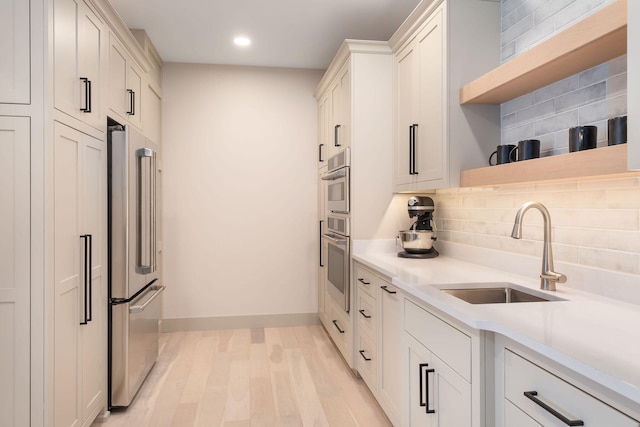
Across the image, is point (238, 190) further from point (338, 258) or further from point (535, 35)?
point (535, 35)

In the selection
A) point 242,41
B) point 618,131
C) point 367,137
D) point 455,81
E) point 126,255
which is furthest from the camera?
point 242,41

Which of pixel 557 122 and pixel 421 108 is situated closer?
pixel 557 122

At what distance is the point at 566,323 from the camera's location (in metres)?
1.25

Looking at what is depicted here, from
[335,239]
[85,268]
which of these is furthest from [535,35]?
[85,268]

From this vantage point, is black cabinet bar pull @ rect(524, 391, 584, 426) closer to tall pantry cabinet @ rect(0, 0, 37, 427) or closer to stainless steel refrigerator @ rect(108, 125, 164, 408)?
tall pantry cabinet @ rect(0, 0, 37, 427)

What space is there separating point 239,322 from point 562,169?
359cm

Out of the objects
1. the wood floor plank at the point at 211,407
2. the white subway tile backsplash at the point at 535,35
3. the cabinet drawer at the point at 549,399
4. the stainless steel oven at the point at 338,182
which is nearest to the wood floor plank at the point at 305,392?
the wood floor plank at the point at 211,407

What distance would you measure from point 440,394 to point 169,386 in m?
2.09

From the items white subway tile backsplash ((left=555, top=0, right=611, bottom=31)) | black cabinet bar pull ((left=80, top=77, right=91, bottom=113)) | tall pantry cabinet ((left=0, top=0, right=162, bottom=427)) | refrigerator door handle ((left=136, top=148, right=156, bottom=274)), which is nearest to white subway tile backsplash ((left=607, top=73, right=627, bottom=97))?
white subway tile backsplash ((left=555, top=0, right=611, bottom=31))

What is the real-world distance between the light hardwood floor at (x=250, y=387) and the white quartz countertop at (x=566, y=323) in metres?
1.07

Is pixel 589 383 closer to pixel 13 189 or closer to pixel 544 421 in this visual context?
pixel 544 421

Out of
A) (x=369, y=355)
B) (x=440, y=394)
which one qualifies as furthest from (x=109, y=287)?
(x=440, y=394)

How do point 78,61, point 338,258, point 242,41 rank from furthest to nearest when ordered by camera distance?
point 242,41 < point 338,258 < point 78,61

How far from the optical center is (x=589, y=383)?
3.11 ft
